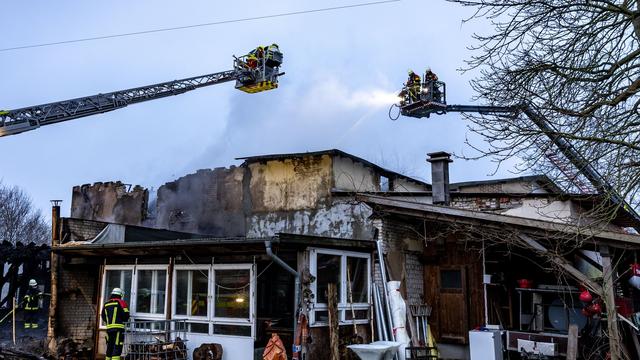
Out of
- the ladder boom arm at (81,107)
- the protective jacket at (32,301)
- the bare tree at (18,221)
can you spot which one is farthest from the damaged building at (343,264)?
the bare tree at (18,221)

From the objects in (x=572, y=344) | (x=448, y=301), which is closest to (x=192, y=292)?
(x=448, y=301)

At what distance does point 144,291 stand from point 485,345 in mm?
8051

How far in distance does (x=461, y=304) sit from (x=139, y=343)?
24.7 feet

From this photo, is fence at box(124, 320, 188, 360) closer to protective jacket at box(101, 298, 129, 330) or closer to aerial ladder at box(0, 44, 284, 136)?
protective jacket at box(101, 298, 129, 330)

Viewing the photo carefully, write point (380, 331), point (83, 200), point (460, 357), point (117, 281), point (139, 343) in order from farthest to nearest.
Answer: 1. point (83, 200)
2. point (117, 281)
3. point (460, 357)
4. point (380, 331)
5. point (139, 343)

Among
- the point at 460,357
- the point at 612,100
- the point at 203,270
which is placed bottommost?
the point at 460,357

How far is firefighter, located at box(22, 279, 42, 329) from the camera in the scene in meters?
15.5

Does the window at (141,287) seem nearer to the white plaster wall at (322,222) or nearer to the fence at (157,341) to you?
the fence at (157,341)

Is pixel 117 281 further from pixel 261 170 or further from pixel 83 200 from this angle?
pixel 83 200

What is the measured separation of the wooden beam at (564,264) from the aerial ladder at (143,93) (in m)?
13.6

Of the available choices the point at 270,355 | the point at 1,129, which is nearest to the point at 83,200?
the point at 1,129

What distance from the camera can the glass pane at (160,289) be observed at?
13.0 m

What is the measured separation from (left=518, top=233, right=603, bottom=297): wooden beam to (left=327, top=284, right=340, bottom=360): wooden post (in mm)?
3759

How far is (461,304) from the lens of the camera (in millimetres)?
13430
